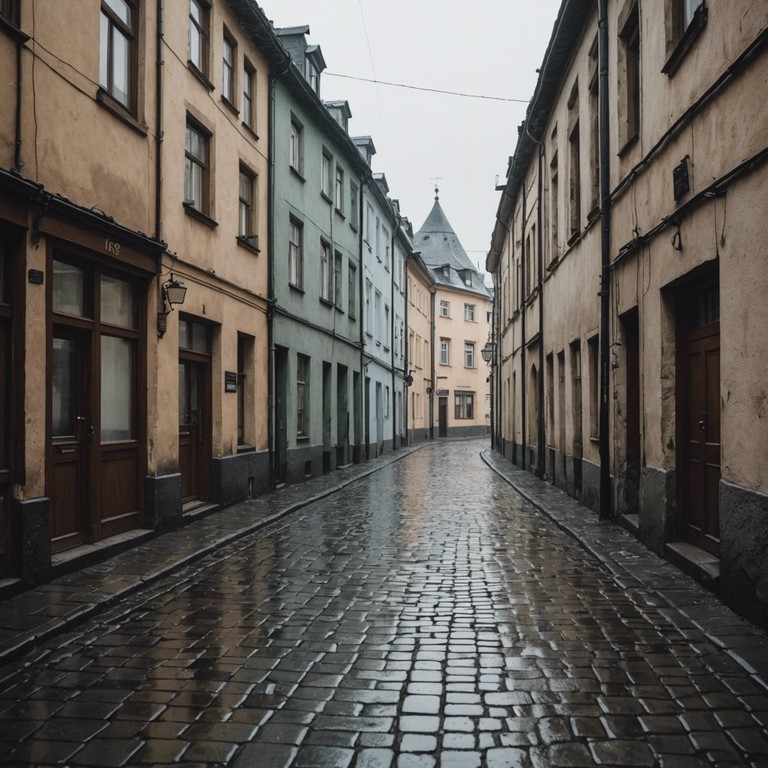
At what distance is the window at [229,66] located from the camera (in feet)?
46.2

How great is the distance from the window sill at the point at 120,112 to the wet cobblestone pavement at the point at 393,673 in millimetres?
5055

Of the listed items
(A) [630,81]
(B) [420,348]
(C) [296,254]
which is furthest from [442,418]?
(A) [630,81]

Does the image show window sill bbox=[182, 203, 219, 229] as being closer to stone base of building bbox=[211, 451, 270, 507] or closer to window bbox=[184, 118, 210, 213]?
window bbox=[184, 118, 210, 213]

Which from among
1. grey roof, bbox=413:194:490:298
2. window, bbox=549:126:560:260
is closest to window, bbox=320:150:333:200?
window, bbox=549:126:560:260

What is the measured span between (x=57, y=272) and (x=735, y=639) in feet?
22.8

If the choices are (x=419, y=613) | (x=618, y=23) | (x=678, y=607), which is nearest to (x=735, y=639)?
(x=678, y=607)

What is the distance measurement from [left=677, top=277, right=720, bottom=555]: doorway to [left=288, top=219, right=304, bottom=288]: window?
11.4 metres

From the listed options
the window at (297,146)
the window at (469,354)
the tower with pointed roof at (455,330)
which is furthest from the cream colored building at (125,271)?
the window at (469,354)

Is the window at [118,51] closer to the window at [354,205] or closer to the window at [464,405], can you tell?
the window at [354,205]

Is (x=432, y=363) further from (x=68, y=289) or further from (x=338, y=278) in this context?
(x=68, y=289)

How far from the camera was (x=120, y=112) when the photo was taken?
940cm

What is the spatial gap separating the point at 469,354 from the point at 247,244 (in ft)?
142

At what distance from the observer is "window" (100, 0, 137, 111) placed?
30.5 feet

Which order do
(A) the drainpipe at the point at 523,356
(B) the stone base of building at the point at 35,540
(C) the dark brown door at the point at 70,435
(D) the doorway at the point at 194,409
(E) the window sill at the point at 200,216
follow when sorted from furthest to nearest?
(A) the drainpipe at the point at 523,356, (D) the doorway at the point at 194,409, (E) the window sill at the point at 200,216, (C) the dark brown door at the point at 70,435, (B) the stone base of building at the point at 35,540
